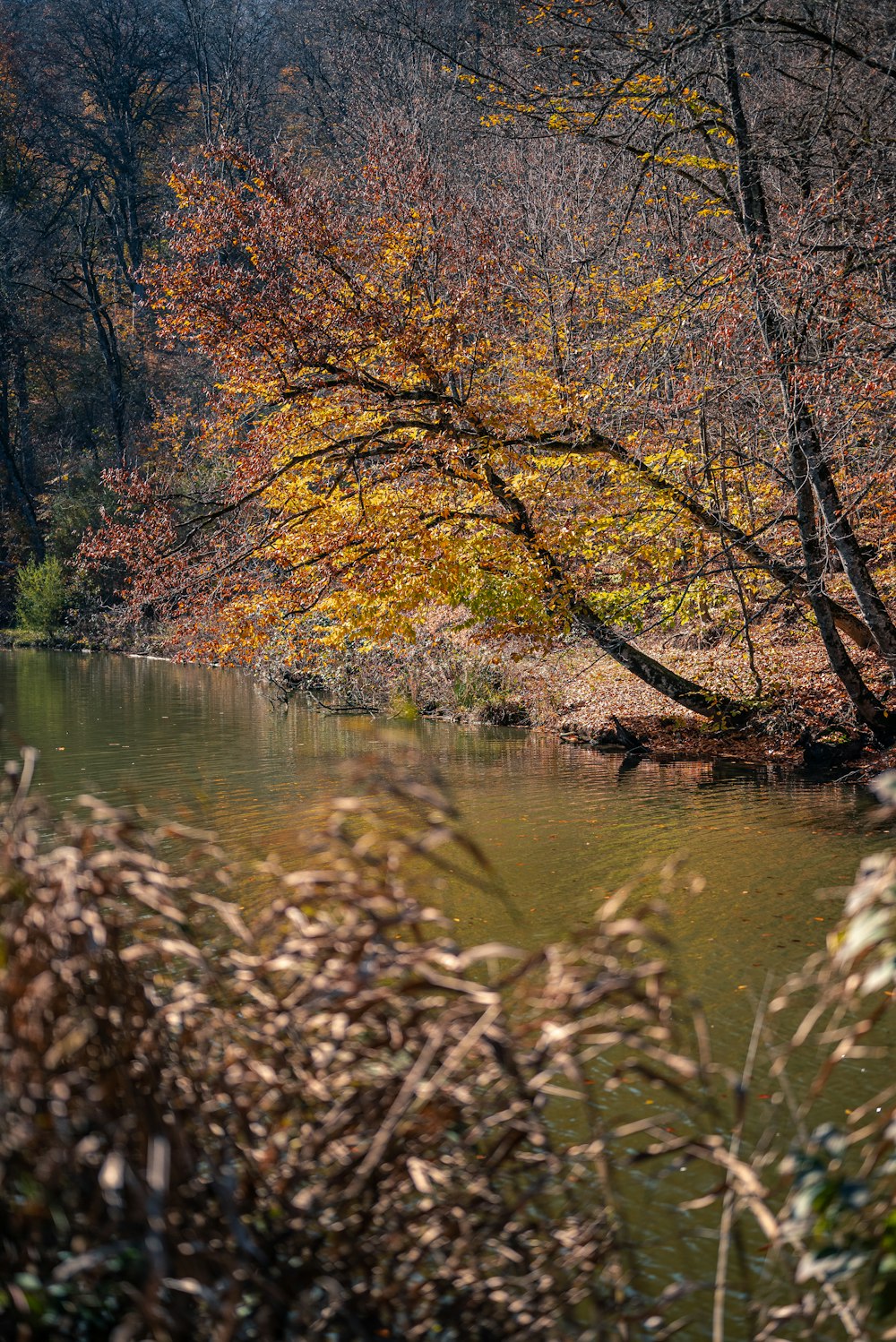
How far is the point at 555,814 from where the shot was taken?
12.6m

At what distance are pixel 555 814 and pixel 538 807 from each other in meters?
0.44

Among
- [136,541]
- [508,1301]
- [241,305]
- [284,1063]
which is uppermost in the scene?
[241,305]

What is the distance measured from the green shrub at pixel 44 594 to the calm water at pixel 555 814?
1337cm

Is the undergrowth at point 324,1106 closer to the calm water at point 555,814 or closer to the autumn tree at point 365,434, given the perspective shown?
the calm water at point 555,814

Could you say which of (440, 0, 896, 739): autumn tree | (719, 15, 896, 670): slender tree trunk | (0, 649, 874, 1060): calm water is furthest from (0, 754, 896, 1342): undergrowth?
(719, 15, 896, 670): slender tree trunk

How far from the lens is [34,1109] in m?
2.16

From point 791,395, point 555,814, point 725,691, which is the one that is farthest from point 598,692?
point 791,395

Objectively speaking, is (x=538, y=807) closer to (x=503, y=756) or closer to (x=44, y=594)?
(x=503, y=756)

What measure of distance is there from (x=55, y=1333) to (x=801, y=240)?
11.8 m

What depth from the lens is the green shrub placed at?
3528 centimetres

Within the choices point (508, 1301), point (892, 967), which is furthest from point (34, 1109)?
point (892, 967)

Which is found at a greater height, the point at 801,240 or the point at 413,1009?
the point at 801,240

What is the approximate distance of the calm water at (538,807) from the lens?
851cm

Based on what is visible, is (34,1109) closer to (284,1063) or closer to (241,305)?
(284,1063)
